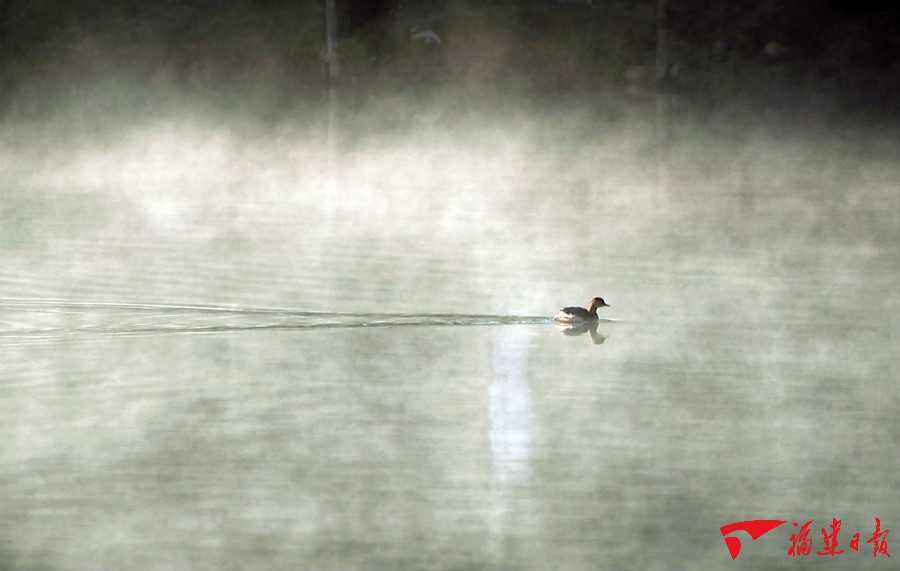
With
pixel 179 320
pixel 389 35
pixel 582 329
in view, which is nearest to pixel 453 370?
pixel 582 329

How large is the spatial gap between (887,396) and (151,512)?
186 centimetres

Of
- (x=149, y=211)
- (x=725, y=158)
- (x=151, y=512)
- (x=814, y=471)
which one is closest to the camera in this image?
(x=151, y=512)

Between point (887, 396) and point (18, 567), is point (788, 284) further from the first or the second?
point (18, 567)

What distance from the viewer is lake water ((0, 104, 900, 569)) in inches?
88.1

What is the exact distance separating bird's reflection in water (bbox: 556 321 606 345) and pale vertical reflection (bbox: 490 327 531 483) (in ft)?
0.39

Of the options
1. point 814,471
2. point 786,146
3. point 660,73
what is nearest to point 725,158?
point 786,146

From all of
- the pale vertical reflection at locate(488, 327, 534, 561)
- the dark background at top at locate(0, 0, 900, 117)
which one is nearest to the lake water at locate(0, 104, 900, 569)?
the pale vertical reflection at locate(488, 327, 534, 561)

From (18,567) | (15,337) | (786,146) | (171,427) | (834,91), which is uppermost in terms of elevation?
(834,91)

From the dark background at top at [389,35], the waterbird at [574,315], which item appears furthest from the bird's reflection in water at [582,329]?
the dark background at top at [389,35]

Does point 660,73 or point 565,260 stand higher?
point 660,73

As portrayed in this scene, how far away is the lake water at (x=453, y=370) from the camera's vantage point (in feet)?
7.34

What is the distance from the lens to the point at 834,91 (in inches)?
316

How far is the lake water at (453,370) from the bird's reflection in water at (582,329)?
0.16 feet

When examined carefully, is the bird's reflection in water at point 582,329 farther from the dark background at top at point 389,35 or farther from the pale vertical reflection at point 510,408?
the dark background at top at point 389,35
